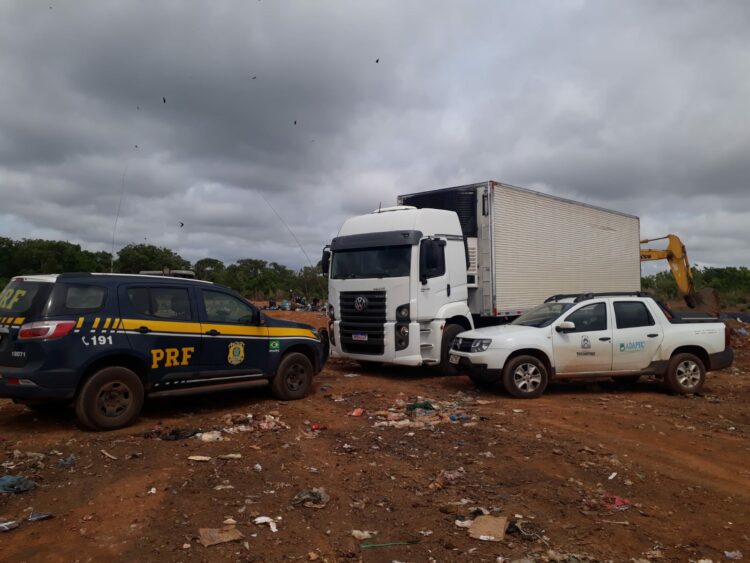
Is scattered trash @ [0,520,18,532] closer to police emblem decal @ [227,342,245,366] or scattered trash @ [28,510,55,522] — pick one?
scattered trash @ [28,510,55,522]

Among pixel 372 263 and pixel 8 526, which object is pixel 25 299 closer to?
pixel 8 526

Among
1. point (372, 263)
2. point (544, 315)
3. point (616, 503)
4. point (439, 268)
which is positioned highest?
point (372, 263)

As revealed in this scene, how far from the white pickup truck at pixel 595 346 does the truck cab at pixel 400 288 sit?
1.14 m

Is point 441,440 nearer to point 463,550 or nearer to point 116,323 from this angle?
point 463,550

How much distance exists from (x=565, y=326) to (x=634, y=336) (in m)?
1.39

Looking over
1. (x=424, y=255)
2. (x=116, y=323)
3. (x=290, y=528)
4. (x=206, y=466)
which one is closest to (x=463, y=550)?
(x=290, y=528)

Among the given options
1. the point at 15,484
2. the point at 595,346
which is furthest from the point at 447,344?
the point at 15,484

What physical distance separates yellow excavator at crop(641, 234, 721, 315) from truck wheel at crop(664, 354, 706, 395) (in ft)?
39.0

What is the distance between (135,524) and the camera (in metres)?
4.11

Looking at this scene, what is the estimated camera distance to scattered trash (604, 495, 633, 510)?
457 centimetres

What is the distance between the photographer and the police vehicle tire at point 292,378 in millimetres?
8352

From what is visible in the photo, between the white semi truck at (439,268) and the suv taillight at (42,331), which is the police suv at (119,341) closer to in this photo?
the suv taillight at (42,331)

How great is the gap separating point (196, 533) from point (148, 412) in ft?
13.3

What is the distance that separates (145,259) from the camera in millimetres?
23641
